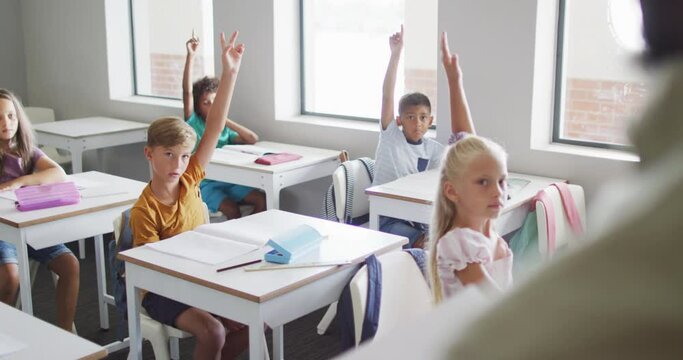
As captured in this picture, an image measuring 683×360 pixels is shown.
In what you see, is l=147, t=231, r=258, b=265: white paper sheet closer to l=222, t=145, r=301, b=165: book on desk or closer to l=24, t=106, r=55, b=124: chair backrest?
l=222, t=145, r=301, b=165: book on desk

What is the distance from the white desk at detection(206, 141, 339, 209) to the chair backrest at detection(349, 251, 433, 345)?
1.83 meters

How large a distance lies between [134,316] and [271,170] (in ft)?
5.22

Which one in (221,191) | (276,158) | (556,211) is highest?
(276,158)

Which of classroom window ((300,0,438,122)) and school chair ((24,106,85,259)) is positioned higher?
classroom window ((300,0,438,122))

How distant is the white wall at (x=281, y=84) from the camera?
3828mm

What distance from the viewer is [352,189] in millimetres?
3693

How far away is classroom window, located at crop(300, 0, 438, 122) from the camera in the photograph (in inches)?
175

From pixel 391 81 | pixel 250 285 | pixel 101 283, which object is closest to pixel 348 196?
pixel 391 81

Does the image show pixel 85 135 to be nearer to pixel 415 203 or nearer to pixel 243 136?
pixel 243 136

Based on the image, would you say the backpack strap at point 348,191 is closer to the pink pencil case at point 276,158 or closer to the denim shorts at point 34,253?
the pink pencil case at point 276,158

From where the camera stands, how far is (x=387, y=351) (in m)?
0.26

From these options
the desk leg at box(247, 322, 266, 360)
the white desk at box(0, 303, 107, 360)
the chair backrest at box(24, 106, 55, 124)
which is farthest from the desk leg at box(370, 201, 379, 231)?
the chair backrest at box(24, 106, 55, 124)

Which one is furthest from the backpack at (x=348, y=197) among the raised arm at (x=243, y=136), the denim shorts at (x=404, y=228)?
the raised arm at (x=243, y=136)

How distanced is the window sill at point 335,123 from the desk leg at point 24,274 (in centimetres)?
215
